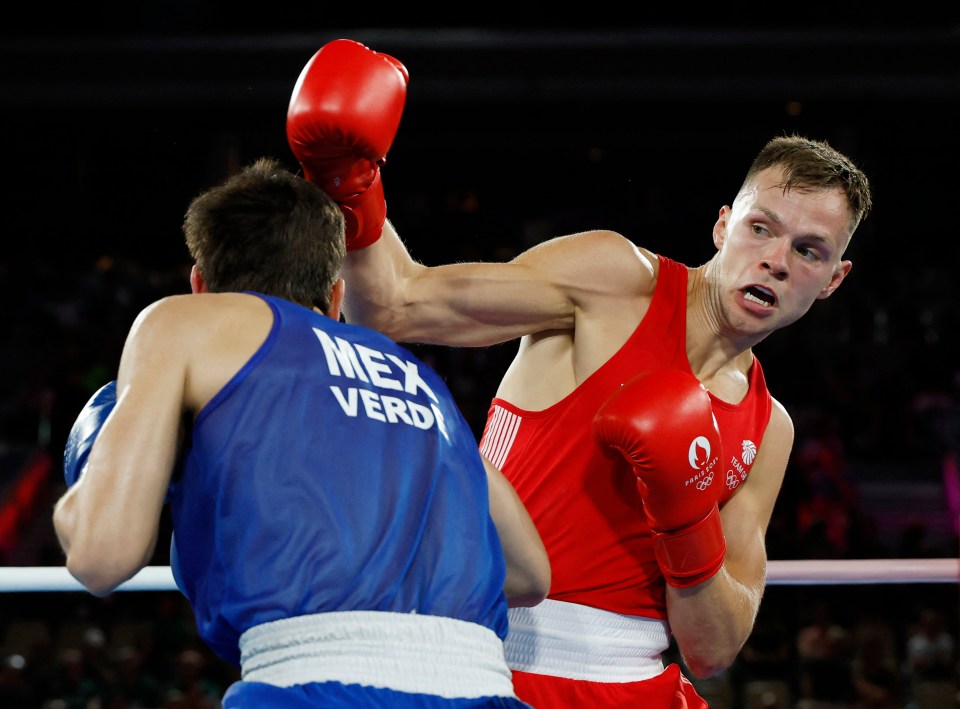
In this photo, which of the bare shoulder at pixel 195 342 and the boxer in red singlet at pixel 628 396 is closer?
the bare shoulder at pixel 195 342

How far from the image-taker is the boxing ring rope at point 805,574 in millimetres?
2551

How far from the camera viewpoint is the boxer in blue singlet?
148 centimetres

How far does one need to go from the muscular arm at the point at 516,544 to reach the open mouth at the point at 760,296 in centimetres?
83

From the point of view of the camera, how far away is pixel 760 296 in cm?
245

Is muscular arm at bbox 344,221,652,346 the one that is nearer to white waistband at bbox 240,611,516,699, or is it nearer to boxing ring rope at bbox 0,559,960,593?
boxing ring rope at bbox 0,559,960,593

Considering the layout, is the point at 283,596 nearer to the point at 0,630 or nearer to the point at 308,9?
the point at 0,630

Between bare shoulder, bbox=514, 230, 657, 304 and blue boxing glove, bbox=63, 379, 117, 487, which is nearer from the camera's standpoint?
blue boxing glove, bbox=63, 379, 117, 487

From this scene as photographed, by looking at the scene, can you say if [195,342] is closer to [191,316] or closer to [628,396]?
[191,316]

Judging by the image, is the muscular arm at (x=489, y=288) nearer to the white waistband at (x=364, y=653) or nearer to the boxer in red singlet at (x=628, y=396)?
the boxer in red singlet at (x=628, y=396)

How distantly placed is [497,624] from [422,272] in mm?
924

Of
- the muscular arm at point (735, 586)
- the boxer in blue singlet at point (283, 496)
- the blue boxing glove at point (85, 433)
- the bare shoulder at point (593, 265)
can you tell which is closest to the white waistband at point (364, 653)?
the boxer in blue singlet at point (283, 496)

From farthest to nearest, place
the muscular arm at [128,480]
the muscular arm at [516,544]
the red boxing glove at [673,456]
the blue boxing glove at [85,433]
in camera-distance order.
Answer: the red boxing glove at [673,456] < the muscular arm at [516,544] < the blue boxing glove at [85,433] < the muscular arm at [128,480]

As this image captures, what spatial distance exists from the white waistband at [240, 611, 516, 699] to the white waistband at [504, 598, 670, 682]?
2.09 ft

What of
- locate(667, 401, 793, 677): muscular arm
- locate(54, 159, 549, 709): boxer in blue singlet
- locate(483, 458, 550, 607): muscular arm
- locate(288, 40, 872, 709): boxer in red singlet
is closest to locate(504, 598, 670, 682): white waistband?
locate(288, 40, 872, 709): boxer in red singlet
